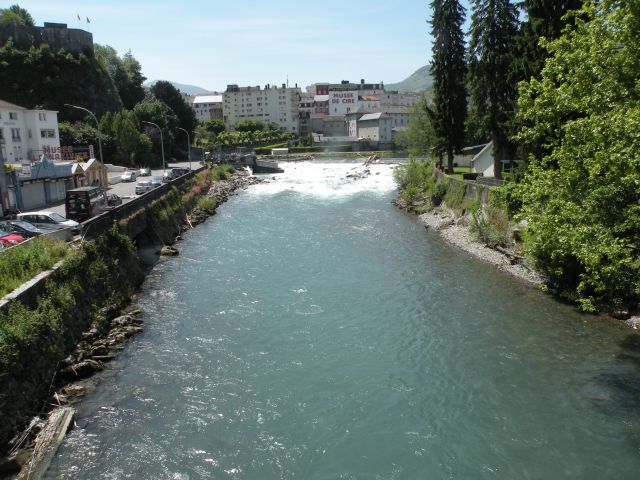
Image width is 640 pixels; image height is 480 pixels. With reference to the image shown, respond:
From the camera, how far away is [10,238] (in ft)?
76.9

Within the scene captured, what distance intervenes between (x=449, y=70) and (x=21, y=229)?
41.7m

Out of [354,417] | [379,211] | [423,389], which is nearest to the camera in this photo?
[354,417]

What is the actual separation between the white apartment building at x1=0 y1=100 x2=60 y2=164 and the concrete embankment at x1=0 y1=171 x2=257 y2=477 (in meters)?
34.2

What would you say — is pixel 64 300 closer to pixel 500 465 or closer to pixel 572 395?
pixel 500 465

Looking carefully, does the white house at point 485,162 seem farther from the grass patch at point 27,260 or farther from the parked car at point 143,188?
the grass patch at point 27,260

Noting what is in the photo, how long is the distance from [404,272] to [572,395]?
1409 centimetres

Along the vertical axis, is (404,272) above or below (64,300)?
below

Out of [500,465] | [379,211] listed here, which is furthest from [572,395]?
[379,211]

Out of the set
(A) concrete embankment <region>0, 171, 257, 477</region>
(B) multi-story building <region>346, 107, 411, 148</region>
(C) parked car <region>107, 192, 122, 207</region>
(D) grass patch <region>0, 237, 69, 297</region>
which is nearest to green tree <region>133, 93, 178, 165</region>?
(C) parked car <region>107, 192, 122, 207</region>

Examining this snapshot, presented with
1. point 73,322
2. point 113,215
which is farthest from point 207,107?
point 73,322

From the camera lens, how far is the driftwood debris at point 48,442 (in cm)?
1237

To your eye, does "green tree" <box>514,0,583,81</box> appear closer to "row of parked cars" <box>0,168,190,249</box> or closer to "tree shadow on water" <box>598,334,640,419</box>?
"tree shadow on water" <box>598,334,640,419</box>

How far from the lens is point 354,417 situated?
14.7 m

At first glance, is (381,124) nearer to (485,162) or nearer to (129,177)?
(129,177)
